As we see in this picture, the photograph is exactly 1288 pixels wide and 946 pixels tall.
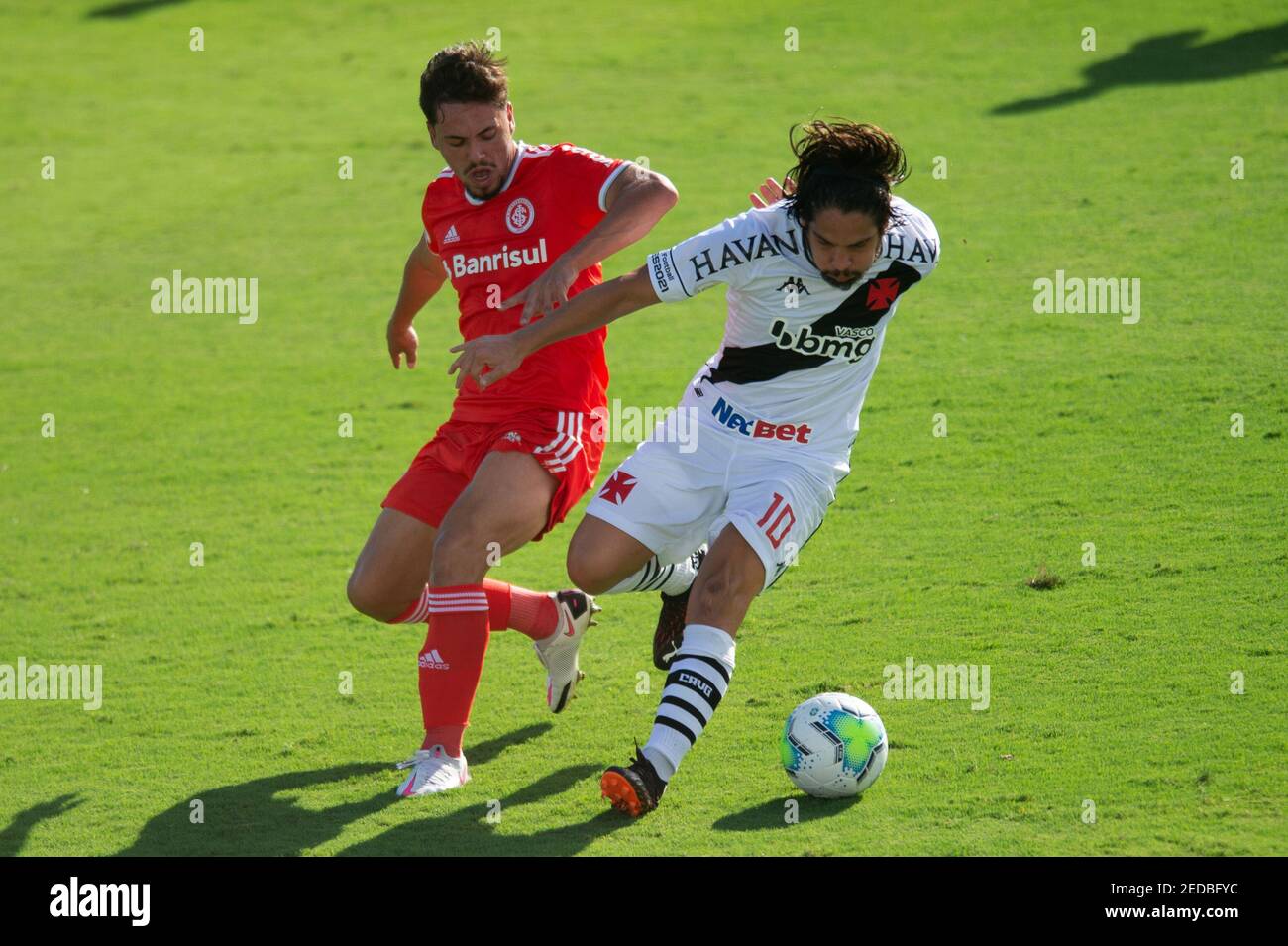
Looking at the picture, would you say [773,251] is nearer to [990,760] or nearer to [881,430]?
[990,760]

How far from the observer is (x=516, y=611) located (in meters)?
6.33

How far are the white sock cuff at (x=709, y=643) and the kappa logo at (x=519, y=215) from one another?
1.97 metres

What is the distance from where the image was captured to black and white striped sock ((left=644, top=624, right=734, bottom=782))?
16.9 feet

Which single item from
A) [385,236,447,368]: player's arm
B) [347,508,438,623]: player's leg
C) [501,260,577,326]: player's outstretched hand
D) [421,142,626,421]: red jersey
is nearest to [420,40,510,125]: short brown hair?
[421,142,626,421]: red jersey

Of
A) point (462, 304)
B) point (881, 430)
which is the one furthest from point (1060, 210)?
point (462, 304)

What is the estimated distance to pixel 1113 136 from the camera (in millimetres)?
14320

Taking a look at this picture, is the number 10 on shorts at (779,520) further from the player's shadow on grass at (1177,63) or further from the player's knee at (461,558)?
the player's shadow on grass at (1177,63)

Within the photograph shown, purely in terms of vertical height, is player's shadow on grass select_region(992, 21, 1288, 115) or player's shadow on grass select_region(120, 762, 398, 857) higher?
player's shadow on grass select_region(992, 21, 1288, 115)

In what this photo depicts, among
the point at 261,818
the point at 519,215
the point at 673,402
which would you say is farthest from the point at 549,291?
the point at 673,402

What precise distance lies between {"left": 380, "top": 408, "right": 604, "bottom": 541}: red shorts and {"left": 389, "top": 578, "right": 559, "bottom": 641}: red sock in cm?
42

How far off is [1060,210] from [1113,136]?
204 centimetres

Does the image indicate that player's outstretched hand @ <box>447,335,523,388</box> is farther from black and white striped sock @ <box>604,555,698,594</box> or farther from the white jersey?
black and white striped sock @ <box>604,555,698,594</box>

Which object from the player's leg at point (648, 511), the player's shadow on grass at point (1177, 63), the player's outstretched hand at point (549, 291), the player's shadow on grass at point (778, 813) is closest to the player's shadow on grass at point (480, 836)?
the player's shadow on grass at point (778, 813)

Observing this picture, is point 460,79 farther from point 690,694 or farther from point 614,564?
point 690,694
